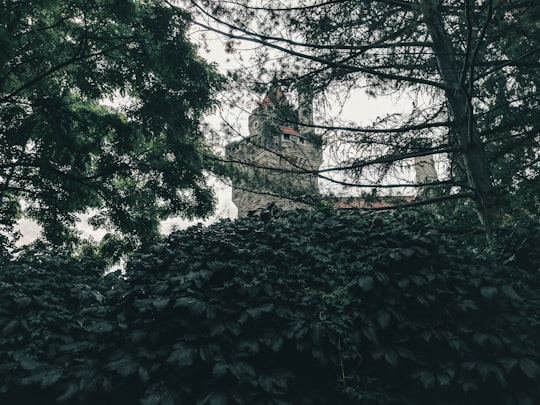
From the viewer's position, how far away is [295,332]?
2828 mm

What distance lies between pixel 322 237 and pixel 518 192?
15.5ft

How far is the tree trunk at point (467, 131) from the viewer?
15.1ft

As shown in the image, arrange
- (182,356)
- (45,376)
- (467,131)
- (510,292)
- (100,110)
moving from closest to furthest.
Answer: (182,356) → (45,376) → (510,292) → (467,131) → (100,110)

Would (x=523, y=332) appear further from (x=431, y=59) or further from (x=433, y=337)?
(x=431, y=59)

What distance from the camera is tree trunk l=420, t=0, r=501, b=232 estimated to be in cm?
459

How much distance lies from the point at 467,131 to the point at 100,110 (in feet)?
28.0

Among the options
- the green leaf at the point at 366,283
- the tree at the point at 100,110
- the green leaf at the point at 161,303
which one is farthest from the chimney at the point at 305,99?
the green leaf at the point at 161,303

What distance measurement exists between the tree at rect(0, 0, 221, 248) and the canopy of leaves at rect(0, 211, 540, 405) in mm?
4288

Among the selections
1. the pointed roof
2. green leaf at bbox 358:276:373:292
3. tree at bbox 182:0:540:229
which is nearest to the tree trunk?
tree at bbox 182:0:540:229

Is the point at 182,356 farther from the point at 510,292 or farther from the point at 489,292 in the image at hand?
the point at 510,292

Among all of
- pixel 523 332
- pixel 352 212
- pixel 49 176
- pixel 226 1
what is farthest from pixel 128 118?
pixel 523 332

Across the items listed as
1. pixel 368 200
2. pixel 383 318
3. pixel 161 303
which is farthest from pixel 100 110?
pixel 383 318

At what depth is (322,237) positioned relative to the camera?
14.6 ft

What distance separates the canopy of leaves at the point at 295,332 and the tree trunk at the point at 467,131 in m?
0.96
